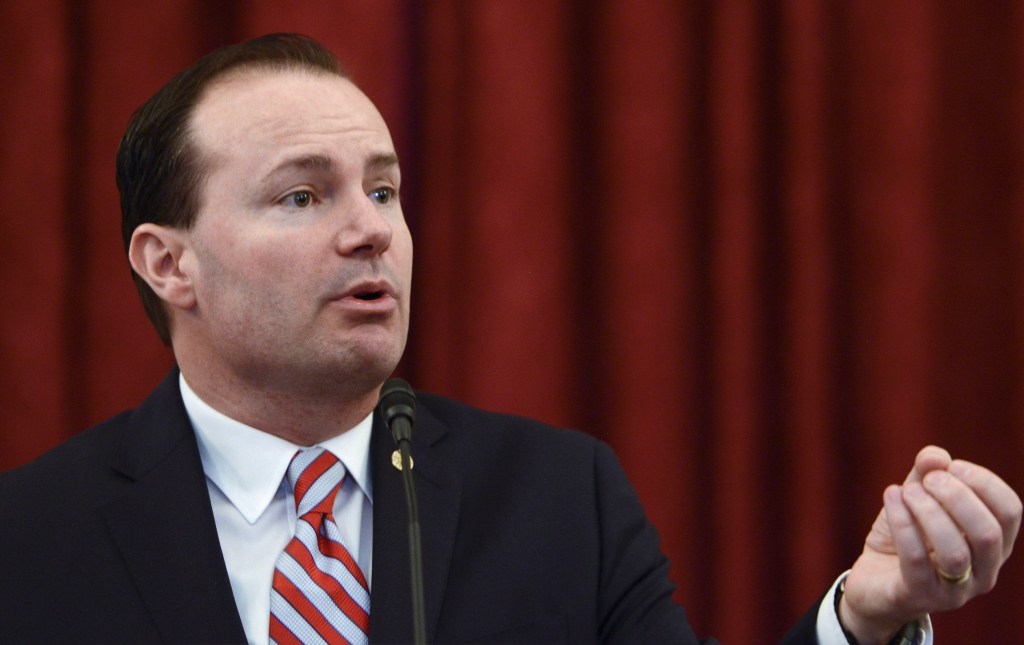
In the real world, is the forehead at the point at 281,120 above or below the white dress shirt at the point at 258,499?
above

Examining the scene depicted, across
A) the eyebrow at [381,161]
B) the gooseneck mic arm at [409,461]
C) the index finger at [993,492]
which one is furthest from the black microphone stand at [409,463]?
the index finger at [993,492]

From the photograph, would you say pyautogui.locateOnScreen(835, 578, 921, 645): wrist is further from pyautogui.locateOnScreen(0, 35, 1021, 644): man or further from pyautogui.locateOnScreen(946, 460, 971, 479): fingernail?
pyautogui.locateOnScreen(946, 460, 971, 479): fingernail

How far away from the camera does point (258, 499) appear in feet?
4.51

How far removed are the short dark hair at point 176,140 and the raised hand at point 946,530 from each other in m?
1.05

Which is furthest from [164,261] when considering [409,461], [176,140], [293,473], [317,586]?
[409,461]

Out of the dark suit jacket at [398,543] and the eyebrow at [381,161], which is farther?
the eyebrow at [381,161]

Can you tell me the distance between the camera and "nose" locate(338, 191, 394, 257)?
4.44 ft

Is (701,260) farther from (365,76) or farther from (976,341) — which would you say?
(365,76)

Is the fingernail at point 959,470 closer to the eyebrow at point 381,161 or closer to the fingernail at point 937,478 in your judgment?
the fingernail at point 937,478

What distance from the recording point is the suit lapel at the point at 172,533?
123 centimetres

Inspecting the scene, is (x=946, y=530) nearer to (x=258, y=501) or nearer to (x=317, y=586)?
(x=317, y=586)

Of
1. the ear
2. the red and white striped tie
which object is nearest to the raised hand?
the red and white striped tie

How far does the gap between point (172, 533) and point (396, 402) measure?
0.44m

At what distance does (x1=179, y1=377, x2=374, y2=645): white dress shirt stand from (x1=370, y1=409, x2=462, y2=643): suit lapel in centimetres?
4
